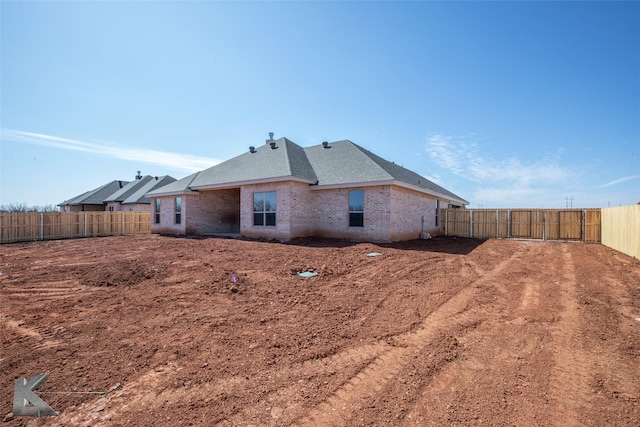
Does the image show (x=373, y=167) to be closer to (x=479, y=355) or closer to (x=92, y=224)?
(x=479, y=355)

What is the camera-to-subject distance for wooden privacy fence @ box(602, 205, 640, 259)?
35.3 feet

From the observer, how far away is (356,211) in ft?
49.5

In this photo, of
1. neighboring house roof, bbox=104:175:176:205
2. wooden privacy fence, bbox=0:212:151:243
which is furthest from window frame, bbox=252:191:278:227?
neighboring house roof, bbox=104:175:176:205

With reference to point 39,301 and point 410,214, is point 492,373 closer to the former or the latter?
point 39,301

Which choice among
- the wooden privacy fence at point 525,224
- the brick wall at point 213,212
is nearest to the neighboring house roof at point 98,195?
the brick wall at point 213,212

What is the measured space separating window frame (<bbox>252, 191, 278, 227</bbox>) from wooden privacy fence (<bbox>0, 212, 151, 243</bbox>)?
14.2 meters

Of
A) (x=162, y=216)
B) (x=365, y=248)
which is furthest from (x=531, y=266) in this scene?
(x=162, y=216)

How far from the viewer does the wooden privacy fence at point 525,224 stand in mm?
17141

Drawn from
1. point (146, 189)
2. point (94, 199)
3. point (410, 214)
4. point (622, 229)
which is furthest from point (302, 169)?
point (94, 199)

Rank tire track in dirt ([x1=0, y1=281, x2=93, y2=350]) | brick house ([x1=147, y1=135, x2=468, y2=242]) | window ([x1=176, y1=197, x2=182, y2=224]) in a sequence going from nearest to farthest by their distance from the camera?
tire track in dirt ([x1=0, y1=281, x2=93, y2=350])
brick house ([x1=147, y1=135, x2=468, y2=242])
window ([x1=176, y1=197, x2=182, y2=224])

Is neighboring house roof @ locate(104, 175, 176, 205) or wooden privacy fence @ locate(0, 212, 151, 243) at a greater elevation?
neighboring house roof @ locate(104, 175, 176, 205)

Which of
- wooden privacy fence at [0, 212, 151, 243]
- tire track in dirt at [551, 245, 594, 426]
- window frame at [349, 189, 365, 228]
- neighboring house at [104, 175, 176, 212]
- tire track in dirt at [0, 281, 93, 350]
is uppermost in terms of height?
neighboring house at [104, 175, 176, 212]

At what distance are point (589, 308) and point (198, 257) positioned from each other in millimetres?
10916

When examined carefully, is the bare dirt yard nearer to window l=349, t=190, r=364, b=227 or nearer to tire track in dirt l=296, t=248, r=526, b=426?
tire track in dirt l=296, t=248, r=526, b=426
